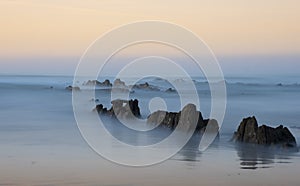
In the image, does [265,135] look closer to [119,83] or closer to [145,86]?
[119,83]

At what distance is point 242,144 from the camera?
12.7 m

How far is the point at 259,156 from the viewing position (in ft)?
37.0

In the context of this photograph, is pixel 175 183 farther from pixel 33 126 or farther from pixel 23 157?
pixel 33 126

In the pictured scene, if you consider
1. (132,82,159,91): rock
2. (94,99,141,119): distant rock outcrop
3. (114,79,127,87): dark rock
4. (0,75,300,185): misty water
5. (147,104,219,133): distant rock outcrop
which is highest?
(132,82,159,91): rock

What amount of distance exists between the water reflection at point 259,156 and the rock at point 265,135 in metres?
0.28

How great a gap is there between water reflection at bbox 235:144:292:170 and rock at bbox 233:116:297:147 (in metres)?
0.28

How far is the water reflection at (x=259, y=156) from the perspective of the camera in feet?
34.6

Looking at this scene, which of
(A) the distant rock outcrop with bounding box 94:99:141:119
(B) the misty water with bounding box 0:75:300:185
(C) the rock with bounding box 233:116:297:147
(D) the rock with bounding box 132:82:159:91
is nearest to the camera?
(B) the misty water with bounding box 0:75:300:185

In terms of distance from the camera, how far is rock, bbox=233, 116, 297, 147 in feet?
40.2

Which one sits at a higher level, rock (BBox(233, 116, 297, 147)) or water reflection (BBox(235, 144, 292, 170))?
rock (BBox(233, 116, 297, 147))

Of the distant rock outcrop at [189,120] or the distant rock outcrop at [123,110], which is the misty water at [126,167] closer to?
the distant rock outcrop at [189,120]

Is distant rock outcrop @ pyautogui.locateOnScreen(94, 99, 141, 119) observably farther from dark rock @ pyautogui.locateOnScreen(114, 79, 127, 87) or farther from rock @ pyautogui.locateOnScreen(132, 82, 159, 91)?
rock @ pyautogui.locateOnScreen(132, 82, 159, 91)

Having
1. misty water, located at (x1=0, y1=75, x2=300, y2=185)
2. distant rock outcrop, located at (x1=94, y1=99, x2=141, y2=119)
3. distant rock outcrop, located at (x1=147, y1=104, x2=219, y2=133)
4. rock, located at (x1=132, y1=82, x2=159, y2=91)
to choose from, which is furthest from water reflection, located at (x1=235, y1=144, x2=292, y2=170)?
rock, located at (x1=132, y1=82, x2=159, y2=91)

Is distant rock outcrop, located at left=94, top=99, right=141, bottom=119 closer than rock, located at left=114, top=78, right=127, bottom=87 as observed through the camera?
Yes
